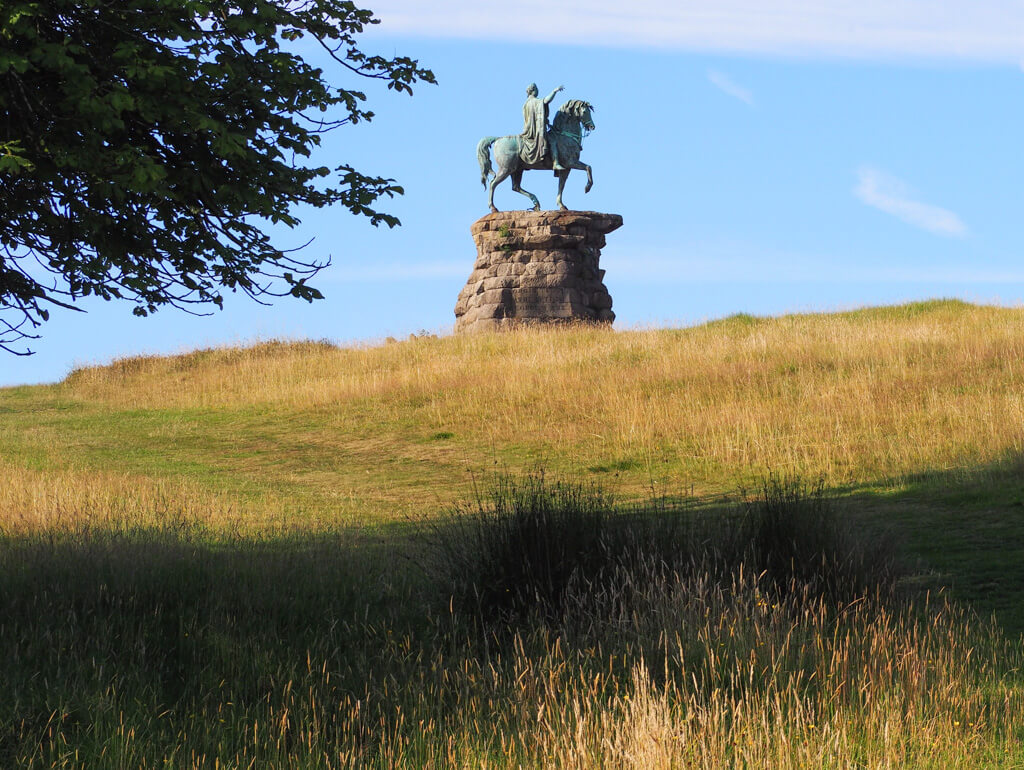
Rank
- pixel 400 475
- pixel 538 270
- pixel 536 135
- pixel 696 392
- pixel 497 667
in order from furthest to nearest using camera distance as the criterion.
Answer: pixel 536 135 → pixel 538 270 → pixel 696 392 → pixel 400 475 → pixel 497 667

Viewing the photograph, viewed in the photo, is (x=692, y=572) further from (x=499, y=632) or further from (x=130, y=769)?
(x=130, y=769)

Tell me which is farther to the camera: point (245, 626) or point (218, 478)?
point (218, 478)

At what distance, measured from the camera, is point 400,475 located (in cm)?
1669

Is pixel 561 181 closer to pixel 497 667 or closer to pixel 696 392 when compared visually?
pixel 696 392

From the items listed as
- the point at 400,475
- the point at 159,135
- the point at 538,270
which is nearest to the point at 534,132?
the point at 538,270

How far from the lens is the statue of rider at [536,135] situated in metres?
34.0

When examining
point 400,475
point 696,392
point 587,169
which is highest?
point 587,169

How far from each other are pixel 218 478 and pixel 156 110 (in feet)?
34.6

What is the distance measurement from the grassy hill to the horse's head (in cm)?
934

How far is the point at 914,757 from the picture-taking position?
4.56 m

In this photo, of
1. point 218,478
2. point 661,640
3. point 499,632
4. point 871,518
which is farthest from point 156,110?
point 218,478

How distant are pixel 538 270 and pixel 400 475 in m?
17.1

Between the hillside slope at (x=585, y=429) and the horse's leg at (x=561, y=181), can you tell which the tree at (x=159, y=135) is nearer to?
the hillside slope at (x=585, y=429)

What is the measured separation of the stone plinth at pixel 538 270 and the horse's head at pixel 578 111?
3.46m
